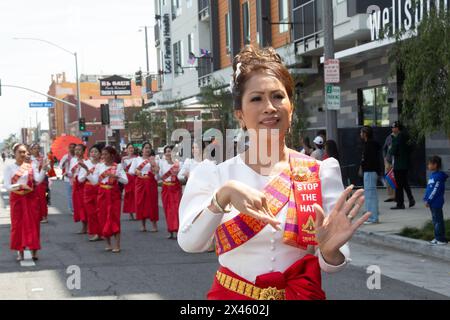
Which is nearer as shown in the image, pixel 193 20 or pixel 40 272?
pixel 40 272

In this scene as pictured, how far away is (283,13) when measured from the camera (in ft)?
84.0

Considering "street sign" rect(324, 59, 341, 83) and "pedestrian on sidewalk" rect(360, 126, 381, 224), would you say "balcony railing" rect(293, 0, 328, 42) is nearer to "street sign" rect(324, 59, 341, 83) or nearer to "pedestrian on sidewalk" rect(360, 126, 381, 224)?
"street sign" rect(324, 59, 341, 83)

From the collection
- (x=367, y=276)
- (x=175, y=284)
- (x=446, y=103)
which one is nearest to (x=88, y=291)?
(x=175, y=284)

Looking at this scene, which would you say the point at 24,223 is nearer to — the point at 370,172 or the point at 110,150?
the point at 110,150

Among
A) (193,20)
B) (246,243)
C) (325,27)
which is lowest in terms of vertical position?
(246,243)

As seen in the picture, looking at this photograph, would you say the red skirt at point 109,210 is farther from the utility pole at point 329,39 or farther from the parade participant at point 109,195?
the utility pole at point 329,39

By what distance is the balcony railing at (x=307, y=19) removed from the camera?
849 inches

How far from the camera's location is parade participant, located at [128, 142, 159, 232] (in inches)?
586

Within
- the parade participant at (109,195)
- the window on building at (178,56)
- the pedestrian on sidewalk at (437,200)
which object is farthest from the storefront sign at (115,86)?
the pedestrian on sidewalk at (437,200)

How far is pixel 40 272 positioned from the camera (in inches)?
397

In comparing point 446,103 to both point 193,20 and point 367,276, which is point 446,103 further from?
point 193,20
